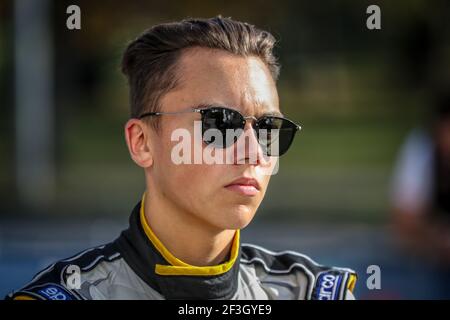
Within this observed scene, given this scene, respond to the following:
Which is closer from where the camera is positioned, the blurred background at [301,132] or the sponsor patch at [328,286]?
the sponsor patch at [328,286]

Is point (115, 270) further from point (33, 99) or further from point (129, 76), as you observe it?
point (33, 99)

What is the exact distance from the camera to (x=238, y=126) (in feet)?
5.34

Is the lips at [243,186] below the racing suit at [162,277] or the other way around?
the other way around

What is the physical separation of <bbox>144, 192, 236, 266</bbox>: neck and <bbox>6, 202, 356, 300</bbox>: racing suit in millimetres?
23

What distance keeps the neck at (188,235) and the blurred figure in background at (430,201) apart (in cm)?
241

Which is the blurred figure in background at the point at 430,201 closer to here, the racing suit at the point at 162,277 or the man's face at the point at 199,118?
the racing suit at the point at 162,277

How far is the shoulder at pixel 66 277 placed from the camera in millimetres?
1690

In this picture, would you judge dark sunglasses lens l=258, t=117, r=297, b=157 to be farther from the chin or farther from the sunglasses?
the chin

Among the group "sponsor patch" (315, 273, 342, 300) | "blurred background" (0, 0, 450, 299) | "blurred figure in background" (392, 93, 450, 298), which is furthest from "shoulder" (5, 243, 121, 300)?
"blurred figure in background" (392, 93, 450, 298)

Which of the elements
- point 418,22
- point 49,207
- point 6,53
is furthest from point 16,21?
point 418,22

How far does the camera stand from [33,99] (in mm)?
7059

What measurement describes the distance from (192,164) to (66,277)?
37cm

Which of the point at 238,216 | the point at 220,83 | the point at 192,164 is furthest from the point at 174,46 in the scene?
the point at 238,216

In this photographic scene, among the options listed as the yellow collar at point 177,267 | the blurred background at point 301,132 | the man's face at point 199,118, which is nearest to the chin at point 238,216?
the man's face at point 199,118
